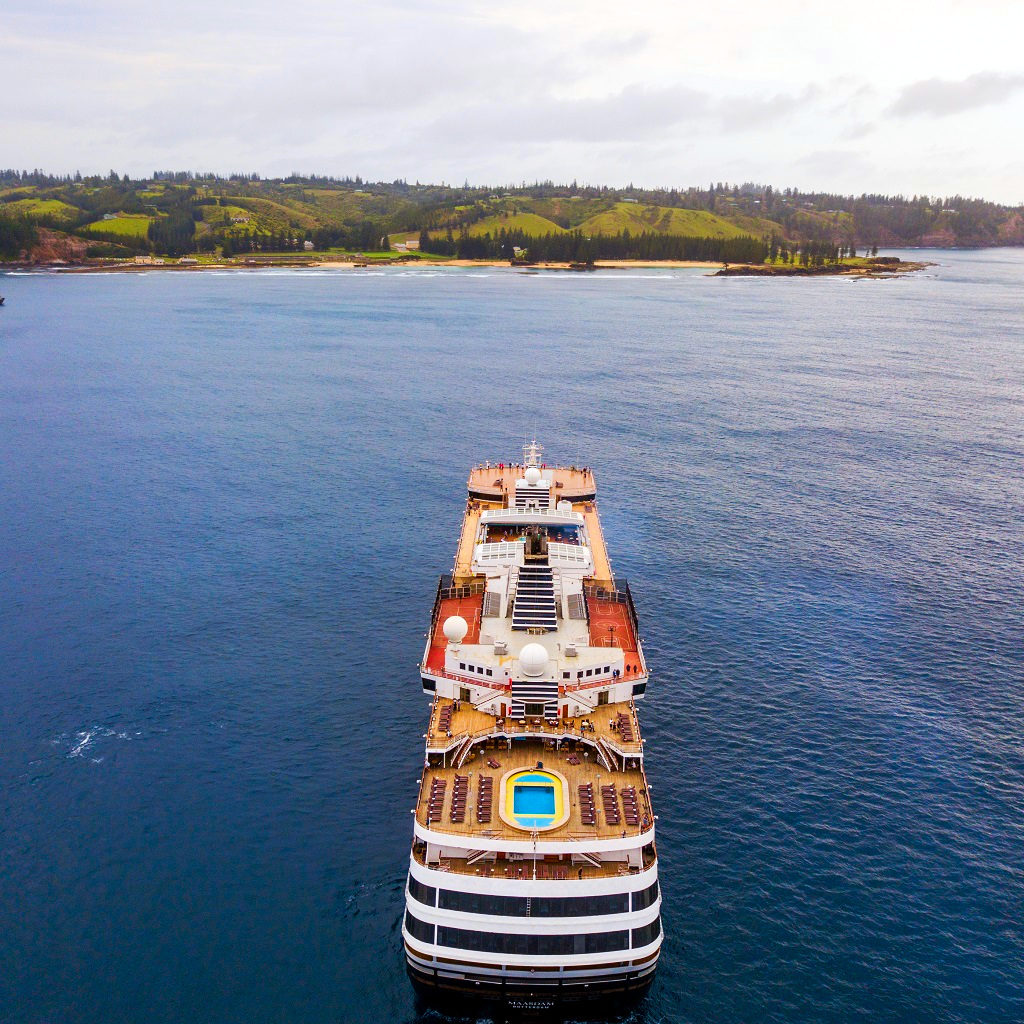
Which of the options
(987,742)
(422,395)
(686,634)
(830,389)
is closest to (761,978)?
(987,742)

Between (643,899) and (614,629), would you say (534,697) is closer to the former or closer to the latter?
(614,629)

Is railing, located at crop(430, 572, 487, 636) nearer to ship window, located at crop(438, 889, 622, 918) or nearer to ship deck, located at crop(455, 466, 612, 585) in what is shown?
ship deck, located at crop(455, 466, 612, 585)

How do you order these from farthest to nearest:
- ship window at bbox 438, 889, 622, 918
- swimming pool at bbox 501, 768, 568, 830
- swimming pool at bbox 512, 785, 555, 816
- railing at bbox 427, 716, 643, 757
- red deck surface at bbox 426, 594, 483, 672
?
red deck surface at bbox 426, 594, 483, 672 → railing at bbox 427, 716, 643, 757 → swimming pool at bbox 512, 785, 555, 816 → swimming pool at bbox 501, 768, 568, 830 → ship window at bbox 438, 889, 622, 918

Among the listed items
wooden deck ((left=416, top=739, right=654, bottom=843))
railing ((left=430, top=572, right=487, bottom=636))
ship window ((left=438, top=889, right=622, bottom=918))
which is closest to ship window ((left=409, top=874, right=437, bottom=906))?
ship window ((left=438, top=889, right=622, bottom=918))

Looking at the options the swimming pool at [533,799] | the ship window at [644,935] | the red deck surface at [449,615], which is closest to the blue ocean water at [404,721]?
the ship window at [644,935]

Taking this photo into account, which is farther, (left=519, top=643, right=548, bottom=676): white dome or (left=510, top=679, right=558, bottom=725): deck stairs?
(left=510, top=679, right=558, bottom=725): deck stairs

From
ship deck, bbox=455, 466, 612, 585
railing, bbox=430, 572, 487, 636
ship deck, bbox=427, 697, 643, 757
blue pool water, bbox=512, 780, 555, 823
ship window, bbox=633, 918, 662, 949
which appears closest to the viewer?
ship window, bbox=633, 918, 662, 949

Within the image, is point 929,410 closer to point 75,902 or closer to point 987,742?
point 987,742

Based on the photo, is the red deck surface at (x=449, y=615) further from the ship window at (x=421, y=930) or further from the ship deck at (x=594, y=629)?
the ship window at (x=421, y=930)

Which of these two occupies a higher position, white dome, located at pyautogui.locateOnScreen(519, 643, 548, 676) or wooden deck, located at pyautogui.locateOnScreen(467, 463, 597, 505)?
wooden deck, located at pyautogui.locateOnScreen(467, 463, 597, 505)
